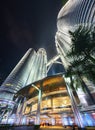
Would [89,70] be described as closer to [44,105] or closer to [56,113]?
[56,113]

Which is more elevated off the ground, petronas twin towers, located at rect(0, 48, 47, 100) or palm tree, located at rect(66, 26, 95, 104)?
petronas twin towers, located at rect(0, 48, 47, 100)

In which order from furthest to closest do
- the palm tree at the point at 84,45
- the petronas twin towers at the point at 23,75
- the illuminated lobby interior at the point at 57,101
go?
the petronas twin towers at the point at 23,75, the illuminated lobby interior at the point at 57,101, the palm tree at the point at 84,45

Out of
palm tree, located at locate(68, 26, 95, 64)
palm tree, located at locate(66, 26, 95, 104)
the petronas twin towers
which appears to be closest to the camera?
palm tree, located at locate(66, 26, 95, 104)

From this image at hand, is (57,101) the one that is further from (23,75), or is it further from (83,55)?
(23,75)

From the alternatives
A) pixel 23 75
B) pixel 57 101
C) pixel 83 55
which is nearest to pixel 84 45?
pixel 83 55

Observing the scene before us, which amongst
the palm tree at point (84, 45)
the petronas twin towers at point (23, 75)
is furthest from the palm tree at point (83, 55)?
the petronas twin towers at point (23, 75)

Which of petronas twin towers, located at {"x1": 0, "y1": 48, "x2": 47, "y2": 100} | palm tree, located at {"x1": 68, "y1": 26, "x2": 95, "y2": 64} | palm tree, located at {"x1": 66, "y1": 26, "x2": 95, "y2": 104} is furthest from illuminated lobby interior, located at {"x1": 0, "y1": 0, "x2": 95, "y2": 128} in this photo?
petronas twin towers, located at {"x1": 0, "y1": 48, "x2": 47, "y2": 100}

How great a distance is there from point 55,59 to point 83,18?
61759 mm

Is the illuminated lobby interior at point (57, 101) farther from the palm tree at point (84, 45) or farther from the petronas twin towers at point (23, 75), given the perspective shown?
the petronas twin towers at point (23, 75)

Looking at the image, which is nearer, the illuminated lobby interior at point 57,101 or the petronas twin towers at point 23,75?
the illuminated lobby interior at point 57,101

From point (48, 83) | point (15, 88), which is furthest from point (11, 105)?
point (48, 83)

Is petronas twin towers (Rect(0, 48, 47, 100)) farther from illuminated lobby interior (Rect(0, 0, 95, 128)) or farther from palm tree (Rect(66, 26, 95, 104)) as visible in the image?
palm tree (Rect(66, 26, 95, 104))

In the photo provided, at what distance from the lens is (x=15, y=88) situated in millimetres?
76562

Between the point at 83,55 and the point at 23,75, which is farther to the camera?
the point at 23,75
